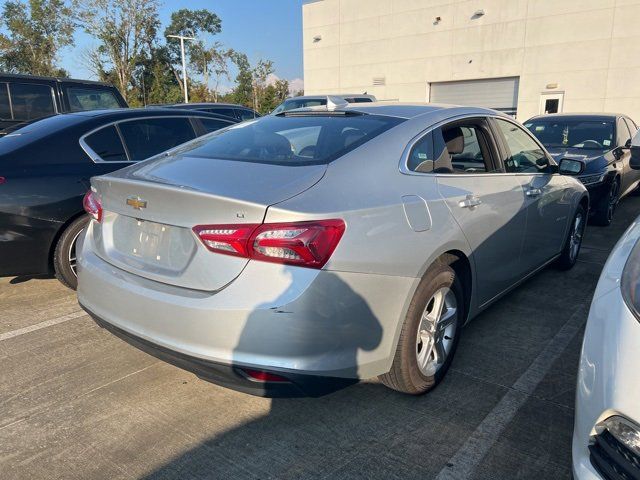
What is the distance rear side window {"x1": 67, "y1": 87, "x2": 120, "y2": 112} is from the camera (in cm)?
848

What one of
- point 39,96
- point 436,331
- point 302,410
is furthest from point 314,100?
point 302,410

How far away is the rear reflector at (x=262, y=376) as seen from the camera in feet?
7.26

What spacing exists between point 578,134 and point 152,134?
655 centimetres

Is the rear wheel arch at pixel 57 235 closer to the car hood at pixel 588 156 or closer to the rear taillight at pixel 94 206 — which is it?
the rear taillight at pixel 94 206

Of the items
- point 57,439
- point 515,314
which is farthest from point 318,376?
point 515,314

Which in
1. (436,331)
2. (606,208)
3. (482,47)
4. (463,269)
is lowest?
(606,208)

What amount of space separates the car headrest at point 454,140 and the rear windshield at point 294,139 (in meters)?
0.40

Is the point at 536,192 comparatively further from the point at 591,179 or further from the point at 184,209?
the point at 591,179

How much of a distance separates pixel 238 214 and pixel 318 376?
796 millimetres

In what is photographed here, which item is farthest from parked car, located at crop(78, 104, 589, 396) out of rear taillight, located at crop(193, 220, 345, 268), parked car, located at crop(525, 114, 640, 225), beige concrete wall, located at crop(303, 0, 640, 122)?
beige concrete wall, located at crop(303, 0, 640, 122)

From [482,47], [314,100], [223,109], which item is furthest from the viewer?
[482,47]

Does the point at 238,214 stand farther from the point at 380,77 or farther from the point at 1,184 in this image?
A: the point at 380,77

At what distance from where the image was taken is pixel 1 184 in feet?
12.7

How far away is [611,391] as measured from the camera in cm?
158
